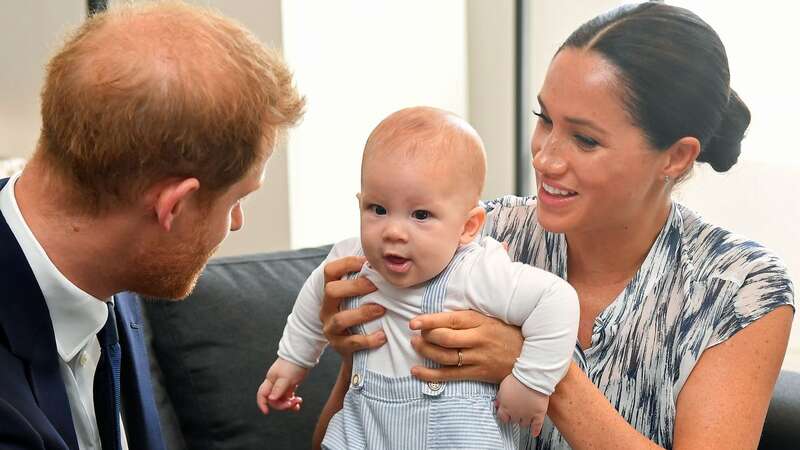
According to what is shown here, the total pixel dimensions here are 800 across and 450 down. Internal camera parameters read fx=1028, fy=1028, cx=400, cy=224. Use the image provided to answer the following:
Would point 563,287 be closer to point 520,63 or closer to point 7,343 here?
point 7,343

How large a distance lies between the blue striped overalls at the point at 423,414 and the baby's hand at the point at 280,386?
0.17m

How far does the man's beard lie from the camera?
1.51 meters

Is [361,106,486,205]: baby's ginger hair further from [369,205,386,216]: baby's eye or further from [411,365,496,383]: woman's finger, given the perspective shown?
[411,365,496,383]: woman's finger

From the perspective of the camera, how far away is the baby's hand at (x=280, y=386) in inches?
69.7

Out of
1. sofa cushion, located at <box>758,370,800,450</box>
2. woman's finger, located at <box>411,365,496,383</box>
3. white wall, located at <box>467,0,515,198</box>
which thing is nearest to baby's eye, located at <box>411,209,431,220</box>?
woman's finger, located at <box>411,365,496,383</box>

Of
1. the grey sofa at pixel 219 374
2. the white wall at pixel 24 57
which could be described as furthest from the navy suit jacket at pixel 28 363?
the white wall at pixel 24 57

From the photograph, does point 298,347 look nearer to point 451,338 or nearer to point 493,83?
point 451,338

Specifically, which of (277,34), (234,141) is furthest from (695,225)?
(277,34)

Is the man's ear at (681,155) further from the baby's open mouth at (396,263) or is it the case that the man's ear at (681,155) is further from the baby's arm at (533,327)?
the baby's open mouth at (396,263)

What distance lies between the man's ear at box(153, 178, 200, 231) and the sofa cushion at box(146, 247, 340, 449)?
31.8 inches

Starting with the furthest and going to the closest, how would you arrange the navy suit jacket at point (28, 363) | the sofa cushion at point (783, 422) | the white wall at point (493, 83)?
the white wall at point (493, 83) < the sofa cushion at point (783, 422) < the navy suit jacket at point (28, 363)

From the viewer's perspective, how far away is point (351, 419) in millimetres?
1635

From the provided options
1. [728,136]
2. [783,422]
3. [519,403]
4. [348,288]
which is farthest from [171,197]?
[783,422]

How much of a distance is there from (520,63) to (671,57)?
2.05 metres
